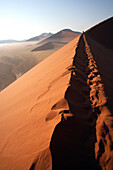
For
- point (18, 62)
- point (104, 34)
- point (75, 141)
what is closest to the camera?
point (75, 141)

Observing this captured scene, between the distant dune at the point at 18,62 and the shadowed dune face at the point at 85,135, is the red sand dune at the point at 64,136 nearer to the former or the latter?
the shadowed dune face at the point at 85,135

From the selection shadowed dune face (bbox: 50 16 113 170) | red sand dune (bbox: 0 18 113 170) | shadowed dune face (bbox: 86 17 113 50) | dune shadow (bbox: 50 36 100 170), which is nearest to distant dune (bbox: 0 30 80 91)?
shadowed dune face (bbox: 86 17 113 50)

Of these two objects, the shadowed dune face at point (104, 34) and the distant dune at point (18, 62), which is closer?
the distant dune at point (18, 62)

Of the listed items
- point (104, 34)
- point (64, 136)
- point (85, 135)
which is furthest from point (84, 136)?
point (104, 34)

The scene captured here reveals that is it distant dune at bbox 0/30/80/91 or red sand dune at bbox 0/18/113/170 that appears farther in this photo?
distant dune at bbox 0/30/80/91

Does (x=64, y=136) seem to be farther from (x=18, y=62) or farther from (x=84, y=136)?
(x=18, y=62)

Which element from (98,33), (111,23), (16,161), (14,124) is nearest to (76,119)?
(16,161)

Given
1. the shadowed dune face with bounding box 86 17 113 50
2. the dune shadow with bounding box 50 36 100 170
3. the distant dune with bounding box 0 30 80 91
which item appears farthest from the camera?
the shadowed dune face with bounding box 86 17 113 50

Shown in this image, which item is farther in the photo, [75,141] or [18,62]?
[18,62]

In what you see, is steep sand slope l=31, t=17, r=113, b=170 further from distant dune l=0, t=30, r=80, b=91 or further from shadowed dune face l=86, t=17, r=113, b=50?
shadowed dune face l=86, t=17, r=113, b=50

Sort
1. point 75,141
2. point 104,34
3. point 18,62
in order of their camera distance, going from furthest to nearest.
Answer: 1. point 18,62
2. point 104,34
3. point 75,141

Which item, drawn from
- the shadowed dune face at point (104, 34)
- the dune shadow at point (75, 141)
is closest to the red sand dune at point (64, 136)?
the dune shadow at point (75, 141)

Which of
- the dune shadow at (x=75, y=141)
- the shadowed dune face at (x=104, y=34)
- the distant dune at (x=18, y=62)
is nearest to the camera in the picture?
the dune shadow at (x=75, y=141)

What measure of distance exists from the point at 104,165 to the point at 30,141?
0.66 m
